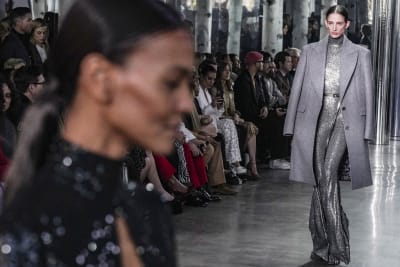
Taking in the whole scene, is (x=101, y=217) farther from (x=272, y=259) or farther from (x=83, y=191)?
(x=272, y=259)

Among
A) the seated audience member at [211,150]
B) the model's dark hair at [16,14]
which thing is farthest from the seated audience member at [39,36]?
the seated audience member at [211,150]

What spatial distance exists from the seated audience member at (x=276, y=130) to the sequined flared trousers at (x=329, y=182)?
15.4 feet

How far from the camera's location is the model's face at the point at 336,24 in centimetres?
521

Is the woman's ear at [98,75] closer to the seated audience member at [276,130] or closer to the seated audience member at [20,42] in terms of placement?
the seated audience member at [20,42]

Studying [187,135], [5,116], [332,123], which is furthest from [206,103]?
[5,116]

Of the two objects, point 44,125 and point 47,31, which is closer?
point 44,125

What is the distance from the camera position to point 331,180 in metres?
5.29

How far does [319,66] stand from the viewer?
5258 mm

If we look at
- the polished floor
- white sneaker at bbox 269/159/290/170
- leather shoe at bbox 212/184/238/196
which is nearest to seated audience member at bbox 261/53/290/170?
white sneaker at bbox 269/159/290/170

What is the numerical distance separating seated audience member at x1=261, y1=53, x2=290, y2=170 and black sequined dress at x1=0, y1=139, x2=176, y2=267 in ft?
30.1

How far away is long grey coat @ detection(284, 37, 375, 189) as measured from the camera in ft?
17.1

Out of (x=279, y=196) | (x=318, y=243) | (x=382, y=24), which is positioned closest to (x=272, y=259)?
(x=318, y=243)

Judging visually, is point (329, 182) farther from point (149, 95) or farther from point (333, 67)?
point (149, 95)

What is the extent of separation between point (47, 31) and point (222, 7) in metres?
7.35
